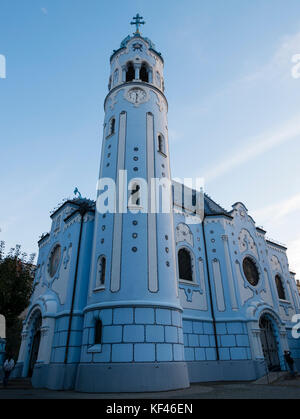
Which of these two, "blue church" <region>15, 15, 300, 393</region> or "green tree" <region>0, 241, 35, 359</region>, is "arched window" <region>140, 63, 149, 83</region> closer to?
"blue church" <region>15, 15, 300, 393</region>

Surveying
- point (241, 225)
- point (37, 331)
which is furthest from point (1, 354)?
point (241, 225)

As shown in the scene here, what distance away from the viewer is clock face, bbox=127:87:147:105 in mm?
22188

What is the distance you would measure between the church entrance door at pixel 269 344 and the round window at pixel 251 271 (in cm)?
295

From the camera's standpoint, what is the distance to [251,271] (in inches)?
973

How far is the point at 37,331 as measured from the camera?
2098 cm

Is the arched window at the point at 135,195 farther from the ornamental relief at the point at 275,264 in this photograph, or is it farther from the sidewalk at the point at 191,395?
the ornamental relief at the point at 275,264

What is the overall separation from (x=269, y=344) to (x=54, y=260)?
1807cm

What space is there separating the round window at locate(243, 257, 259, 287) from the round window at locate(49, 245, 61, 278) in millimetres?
15262

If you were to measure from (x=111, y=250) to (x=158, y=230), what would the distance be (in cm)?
308

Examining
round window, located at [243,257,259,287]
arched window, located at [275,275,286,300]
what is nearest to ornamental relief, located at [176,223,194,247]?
round window, located at [243,257,259,287]

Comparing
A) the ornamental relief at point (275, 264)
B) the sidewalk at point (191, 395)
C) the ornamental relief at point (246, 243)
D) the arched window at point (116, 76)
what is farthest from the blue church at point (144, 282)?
the ornamental relief at point (275, 264)

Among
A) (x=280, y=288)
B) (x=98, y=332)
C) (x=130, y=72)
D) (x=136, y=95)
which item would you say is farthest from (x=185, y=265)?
(x=130, y=72)

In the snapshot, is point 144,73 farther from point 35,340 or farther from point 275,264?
point 35,340
